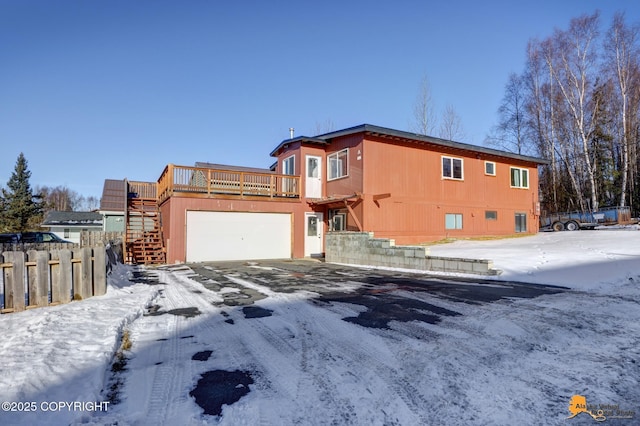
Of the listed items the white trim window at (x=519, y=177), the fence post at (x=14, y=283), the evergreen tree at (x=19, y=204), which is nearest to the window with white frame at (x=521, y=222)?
the white trim window at (x=519, y=177)

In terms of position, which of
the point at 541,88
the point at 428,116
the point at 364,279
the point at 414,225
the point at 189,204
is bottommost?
the point at 364,279

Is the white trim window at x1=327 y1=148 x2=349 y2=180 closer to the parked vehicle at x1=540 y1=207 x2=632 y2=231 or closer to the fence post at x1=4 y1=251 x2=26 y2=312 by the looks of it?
the fence post at x1=4 y1=251 x2=26 y2=312

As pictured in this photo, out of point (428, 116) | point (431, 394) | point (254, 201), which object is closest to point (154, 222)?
point (254, 201)

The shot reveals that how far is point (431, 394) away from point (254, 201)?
1344cm

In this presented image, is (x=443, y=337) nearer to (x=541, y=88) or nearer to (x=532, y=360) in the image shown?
(x=532, y=360)

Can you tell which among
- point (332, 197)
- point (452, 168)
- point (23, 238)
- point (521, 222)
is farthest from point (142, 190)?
point (521, 222)

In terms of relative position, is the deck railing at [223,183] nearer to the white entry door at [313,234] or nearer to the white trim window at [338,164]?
the white entry door at [313,234]

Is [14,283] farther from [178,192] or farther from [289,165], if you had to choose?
[289,165]

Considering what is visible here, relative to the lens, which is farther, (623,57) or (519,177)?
(623,57)

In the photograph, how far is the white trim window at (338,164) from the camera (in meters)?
15.5

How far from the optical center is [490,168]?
18375 mm

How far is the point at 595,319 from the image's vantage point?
14.9ft

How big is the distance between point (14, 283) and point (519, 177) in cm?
2229

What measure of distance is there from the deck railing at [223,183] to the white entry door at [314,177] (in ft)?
1.91
